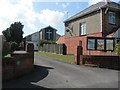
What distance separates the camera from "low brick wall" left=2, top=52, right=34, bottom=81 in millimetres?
13500

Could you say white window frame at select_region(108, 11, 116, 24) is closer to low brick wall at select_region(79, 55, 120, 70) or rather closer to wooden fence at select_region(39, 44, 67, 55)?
wooden fence at select_region(39, 44, 67, 55)

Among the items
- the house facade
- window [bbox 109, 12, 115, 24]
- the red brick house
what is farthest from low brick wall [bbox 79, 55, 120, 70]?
the house facade

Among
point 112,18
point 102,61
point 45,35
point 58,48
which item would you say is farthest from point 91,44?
point 45,35

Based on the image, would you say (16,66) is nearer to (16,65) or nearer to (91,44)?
(16,65)

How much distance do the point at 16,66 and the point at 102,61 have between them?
834 centimetres

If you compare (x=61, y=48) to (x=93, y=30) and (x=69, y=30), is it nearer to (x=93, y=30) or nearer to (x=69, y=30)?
(x=69, y=30)

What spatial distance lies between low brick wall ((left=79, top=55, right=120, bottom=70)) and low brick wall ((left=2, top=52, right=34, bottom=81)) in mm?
5476

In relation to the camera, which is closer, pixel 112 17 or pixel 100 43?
pixel 100 43

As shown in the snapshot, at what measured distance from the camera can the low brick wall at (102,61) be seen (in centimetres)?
1983

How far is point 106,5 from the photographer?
1168 inches

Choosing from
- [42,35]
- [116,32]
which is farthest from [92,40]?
[42,35]

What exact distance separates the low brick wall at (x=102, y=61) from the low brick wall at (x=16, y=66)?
18.0 ft

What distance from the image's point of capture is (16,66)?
1448cm

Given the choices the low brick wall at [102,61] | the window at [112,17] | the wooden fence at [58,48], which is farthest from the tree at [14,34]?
the low brick wall at [102,61]
